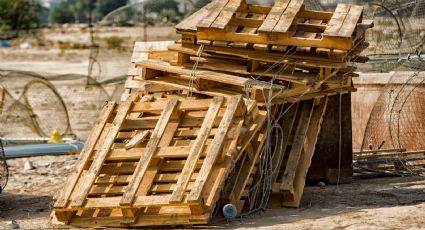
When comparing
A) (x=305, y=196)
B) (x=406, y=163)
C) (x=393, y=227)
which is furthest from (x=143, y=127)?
(x=406, y=163)

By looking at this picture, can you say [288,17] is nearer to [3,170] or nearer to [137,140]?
[137,140]

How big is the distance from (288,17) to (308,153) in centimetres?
132

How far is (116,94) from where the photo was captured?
15.6m

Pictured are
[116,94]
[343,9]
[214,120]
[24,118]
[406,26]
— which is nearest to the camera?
[214,120]

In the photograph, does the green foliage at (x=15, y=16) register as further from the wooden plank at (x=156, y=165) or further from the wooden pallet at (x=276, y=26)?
the wooden plank at (x=156, y=165)

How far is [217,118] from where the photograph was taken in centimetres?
865

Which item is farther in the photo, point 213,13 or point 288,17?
point 213,13

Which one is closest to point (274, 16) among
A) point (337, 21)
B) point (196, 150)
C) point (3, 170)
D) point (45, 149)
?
point (337, 21)

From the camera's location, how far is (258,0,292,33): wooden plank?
30.1ft

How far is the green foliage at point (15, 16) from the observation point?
4622 centimetres

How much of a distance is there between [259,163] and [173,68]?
130 centimetres

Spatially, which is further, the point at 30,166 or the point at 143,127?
the point at 30,166

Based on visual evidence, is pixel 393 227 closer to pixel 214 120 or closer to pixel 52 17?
pixel 214 120

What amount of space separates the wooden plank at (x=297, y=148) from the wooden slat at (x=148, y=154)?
4.10ft
